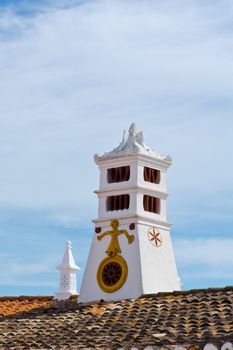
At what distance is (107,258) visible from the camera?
29.3 meters

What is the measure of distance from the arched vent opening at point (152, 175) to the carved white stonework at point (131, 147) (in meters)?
0.41

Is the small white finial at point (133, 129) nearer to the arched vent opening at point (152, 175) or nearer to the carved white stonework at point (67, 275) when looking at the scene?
the arched vent opening at point (152, 175)

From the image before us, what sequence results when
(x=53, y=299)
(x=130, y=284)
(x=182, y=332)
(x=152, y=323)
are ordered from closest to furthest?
(x=182, y=332) → (x=152, y=323) → (x=130, y=284) → (x=53, y=299)

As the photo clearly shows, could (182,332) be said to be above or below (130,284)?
below

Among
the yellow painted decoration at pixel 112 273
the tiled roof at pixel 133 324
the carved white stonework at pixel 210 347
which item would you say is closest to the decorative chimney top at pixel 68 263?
the yellow painted decoration at pixel 112 273

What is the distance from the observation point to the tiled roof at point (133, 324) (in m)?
19.7

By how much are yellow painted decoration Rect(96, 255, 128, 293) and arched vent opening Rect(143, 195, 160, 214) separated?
1732 millimetres

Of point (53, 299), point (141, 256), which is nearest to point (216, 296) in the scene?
point (141, 256)

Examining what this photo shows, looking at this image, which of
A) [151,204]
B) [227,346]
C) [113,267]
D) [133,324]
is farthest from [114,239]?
[227,346]

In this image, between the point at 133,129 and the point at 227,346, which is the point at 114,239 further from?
the point at 227,346

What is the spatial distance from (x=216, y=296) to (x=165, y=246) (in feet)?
20.8

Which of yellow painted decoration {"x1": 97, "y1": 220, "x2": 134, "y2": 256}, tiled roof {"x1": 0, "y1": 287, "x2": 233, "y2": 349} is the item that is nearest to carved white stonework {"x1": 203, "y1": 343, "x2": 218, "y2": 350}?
tiled roof {"x1": 0, "y1": 287, "x2": 233, "y2": 349}

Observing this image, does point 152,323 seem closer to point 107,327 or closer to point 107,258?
point 107,327

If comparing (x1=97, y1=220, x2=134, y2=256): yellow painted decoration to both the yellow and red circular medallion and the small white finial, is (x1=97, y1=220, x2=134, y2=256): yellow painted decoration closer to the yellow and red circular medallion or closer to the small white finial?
the yellow and red circular medallion
